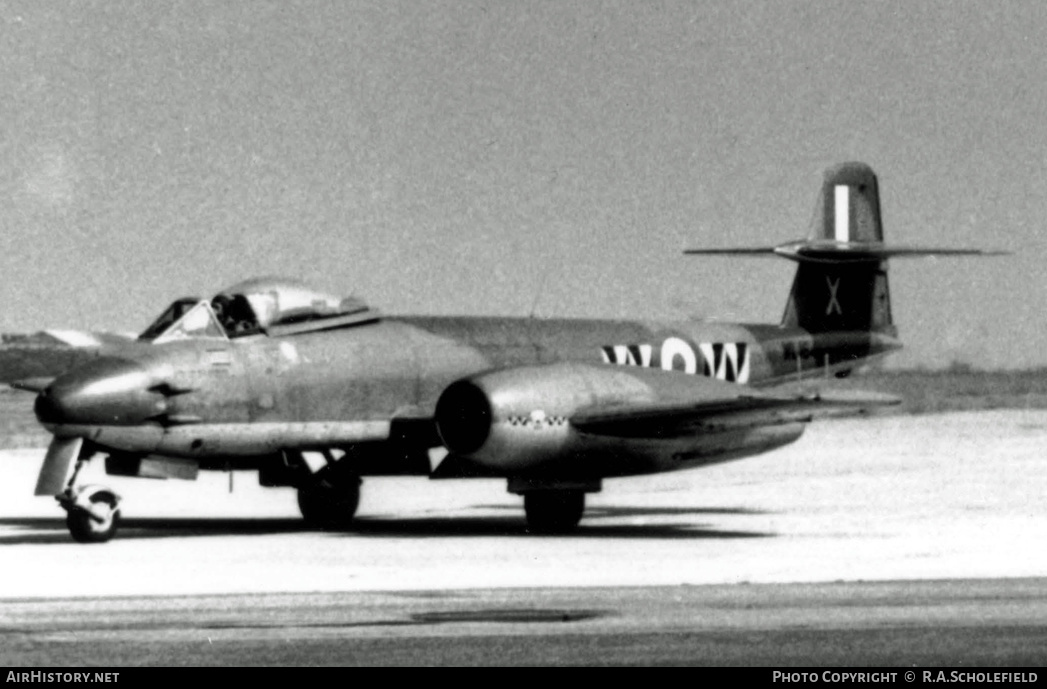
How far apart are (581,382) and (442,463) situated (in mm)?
1623

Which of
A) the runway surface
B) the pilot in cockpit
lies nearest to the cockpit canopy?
the pilot in cockpit

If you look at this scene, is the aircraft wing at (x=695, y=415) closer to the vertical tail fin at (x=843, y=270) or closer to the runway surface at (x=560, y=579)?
the runway surface at (x=560, y=579)

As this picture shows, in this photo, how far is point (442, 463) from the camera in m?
21.5

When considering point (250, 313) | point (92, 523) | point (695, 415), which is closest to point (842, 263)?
point (695, 415)

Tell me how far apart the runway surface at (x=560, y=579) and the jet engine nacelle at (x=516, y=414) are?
2.80ft

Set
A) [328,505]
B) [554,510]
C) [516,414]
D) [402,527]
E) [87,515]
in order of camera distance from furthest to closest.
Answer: [328,505]
[402,527]
[554,510]
[516,414]
[87,515]

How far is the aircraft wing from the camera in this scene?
2058 cm

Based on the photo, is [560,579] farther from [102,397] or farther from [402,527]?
[402,527]

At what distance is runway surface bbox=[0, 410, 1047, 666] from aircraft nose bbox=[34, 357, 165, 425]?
3.96 ft

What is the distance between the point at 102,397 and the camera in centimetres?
1981

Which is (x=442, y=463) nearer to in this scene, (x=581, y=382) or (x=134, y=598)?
(x=581, y=382)

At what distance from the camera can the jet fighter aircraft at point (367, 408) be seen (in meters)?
20.3

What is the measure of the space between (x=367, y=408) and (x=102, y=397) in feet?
9.96
